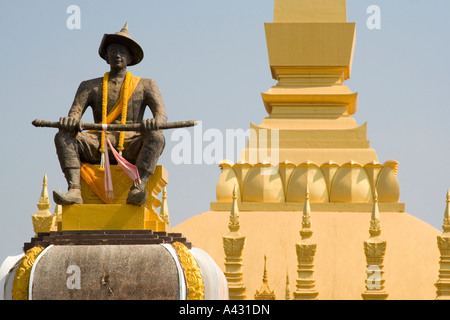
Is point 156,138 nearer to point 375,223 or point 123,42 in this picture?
point 123,42

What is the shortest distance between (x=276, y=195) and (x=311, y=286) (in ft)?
14.2

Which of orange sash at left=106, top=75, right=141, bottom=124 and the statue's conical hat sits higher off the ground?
the statue's conical hat

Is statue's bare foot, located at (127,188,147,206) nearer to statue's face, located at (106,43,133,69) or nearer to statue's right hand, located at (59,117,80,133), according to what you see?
statue's right hand, located at (59,117,80,133)

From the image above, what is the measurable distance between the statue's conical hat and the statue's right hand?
4.51 feet

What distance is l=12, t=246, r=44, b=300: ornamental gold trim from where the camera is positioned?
15289 mm

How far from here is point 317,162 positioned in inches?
1185

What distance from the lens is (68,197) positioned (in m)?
15.8

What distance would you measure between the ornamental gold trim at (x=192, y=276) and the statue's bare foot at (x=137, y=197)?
0.82 meters

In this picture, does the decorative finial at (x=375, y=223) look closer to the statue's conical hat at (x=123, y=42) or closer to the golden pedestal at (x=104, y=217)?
the statue's conical hat at (x=123, y=42)

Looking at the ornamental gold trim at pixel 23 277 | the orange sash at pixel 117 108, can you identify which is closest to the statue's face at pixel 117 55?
the orange sash at pixel 117 108

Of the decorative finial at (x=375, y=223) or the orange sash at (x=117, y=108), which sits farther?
the decorative finial at (x=375, y=223)

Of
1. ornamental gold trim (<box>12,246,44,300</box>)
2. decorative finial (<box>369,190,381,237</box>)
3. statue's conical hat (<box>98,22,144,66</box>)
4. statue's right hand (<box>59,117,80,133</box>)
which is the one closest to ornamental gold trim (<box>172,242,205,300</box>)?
ornamental gold trim (<box>12,246,44,300</box>)

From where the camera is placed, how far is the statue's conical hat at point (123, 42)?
16.7 m
